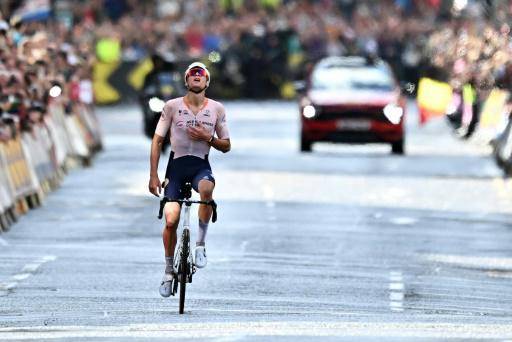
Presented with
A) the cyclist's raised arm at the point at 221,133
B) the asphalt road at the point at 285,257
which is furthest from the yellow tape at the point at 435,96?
the cyclist's raised arm at the point at 221,133

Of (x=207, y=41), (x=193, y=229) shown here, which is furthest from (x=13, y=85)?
(x=207, y=41)

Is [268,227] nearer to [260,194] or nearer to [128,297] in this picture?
[260,194]

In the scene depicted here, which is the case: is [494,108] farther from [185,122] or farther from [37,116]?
[185,122]

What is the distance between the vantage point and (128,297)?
16.0 meters

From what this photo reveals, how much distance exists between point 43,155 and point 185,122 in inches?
492

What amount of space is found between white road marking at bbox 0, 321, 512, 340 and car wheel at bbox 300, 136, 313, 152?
2237 centimetres

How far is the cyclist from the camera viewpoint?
15.2 m

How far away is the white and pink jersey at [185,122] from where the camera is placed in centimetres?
1529

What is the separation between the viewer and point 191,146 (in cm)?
1538

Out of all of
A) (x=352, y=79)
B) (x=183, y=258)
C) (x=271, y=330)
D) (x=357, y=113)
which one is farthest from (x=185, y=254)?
(x=352, y=79)

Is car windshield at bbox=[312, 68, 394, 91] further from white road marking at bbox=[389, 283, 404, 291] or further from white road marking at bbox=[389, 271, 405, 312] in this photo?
white road marking at bbox=[389, 283, 404, 291]

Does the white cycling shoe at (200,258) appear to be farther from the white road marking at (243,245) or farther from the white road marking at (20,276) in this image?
the white road marking at (243,245)

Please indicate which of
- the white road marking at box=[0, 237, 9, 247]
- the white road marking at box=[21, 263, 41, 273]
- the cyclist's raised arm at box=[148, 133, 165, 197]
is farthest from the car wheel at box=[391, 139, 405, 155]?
the cyclist's raised arm at box=[148, 133, 165, 197]

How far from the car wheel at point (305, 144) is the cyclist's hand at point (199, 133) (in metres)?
21.3
